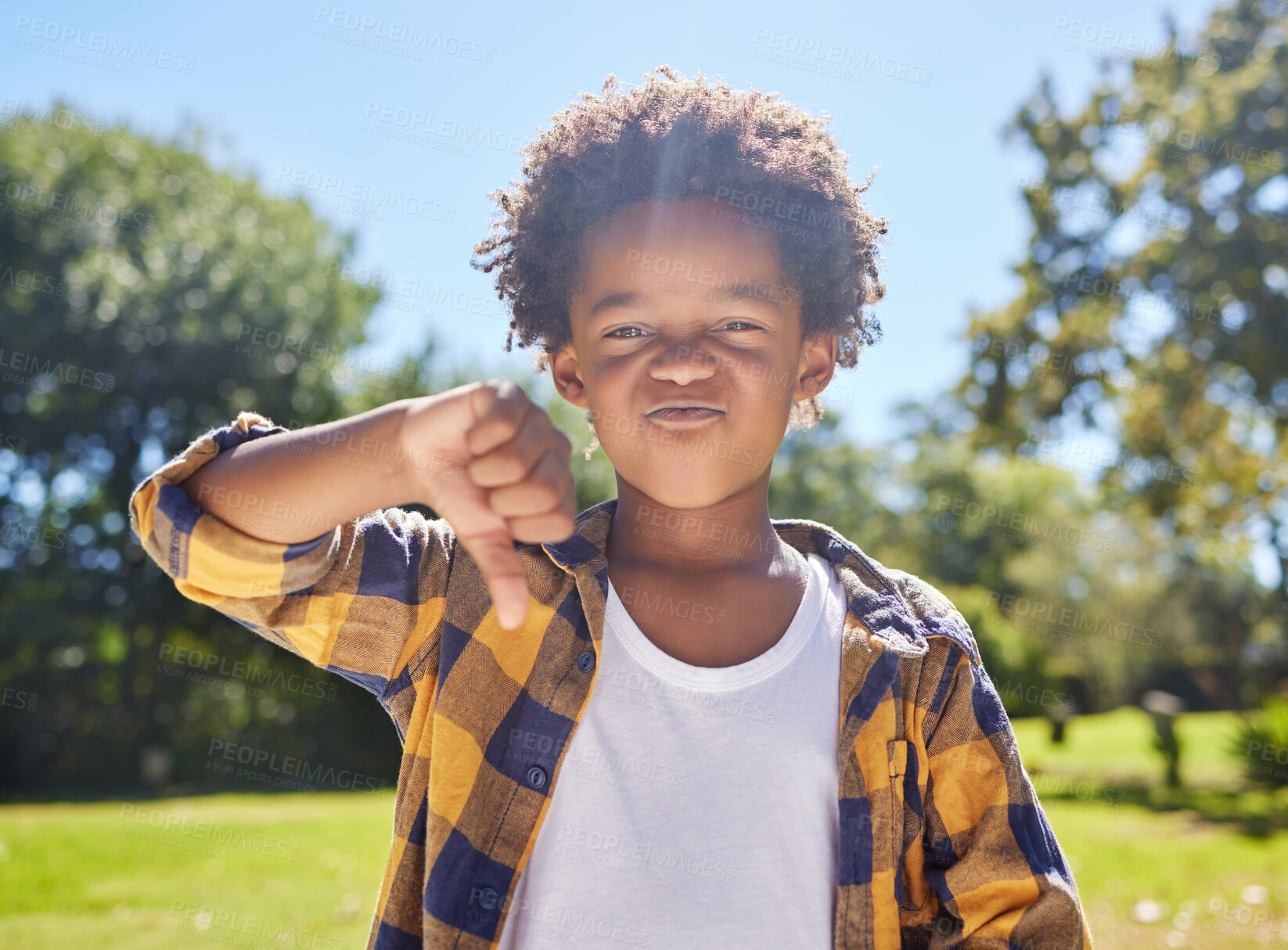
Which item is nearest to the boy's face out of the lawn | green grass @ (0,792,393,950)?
green grass @ (0,792,393,950)

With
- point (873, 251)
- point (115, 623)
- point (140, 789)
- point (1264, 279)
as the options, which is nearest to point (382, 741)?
point (140, 789)

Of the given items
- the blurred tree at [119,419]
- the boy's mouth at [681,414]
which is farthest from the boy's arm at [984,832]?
the blurred tree at [119,419]

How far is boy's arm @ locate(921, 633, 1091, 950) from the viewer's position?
1.67m

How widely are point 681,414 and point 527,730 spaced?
0.66 meters

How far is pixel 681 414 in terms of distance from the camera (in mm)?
1828

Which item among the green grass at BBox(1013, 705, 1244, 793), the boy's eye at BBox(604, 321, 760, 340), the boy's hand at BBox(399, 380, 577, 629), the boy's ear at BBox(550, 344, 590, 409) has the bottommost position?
the green grass at BBox(1013, 705, 1244, 793)

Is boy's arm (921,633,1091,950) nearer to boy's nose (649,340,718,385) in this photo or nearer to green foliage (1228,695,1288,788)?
boy's nose (649,340,718,385)

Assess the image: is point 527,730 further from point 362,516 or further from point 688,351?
point 688,351

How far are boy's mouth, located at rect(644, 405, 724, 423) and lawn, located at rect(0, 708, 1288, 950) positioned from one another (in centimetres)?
460

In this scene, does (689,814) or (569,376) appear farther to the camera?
(569,376)

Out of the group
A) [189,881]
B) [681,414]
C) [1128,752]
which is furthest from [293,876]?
[1128,752]

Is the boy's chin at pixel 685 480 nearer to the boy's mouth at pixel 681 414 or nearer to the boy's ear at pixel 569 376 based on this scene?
the boy's mouth at pixel 681 414

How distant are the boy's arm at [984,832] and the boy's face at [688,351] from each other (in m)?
0.59

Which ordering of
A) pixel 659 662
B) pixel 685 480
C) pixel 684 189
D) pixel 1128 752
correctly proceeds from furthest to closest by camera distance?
pixel 1128 752, pixel 684 189, pixel 685 480, pixel 659 662
